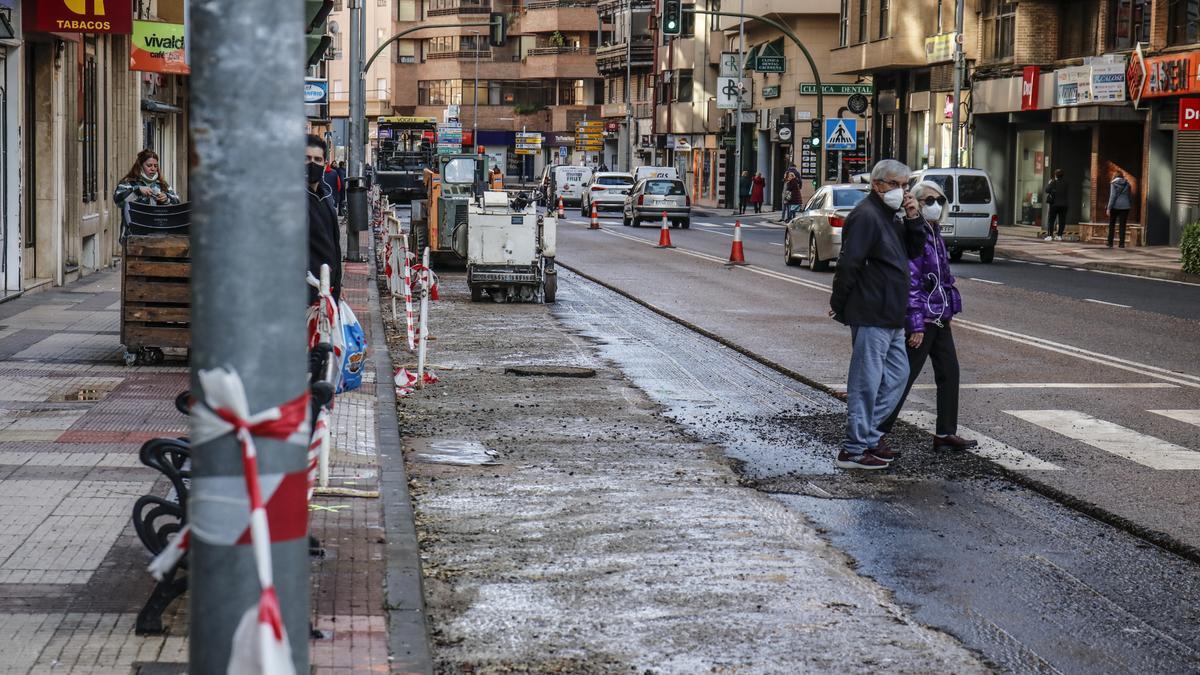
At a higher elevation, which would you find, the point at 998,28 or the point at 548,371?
the point at 998,28

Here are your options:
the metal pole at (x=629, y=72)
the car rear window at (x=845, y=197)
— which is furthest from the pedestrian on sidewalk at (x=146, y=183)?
the metal pole at (x=629, y=72)

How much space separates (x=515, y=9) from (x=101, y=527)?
11660cm

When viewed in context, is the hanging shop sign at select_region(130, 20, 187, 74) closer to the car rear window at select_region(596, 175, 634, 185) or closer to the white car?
the white car

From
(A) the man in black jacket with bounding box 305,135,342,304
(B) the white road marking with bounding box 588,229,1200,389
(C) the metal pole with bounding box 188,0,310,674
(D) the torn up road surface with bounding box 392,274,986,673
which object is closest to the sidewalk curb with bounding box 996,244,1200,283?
(B) the white road marking with bounding box 588,229,1200,389

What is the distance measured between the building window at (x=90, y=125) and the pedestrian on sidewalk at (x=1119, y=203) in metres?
23.4

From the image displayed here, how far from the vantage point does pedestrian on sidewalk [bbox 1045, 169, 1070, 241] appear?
Answer: 42256mm

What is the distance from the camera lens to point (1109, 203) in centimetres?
3909

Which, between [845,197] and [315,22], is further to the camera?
[845,197]

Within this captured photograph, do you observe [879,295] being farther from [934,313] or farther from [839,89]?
[839,89]

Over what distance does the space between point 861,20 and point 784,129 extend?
15.2 ft

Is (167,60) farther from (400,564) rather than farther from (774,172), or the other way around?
(774,172)

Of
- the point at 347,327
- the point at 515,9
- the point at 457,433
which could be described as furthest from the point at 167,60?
the point at 515,9

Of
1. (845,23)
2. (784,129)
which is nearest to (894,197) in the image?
(784,129)

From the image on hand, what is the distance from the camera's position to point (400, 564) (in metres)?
6.91
